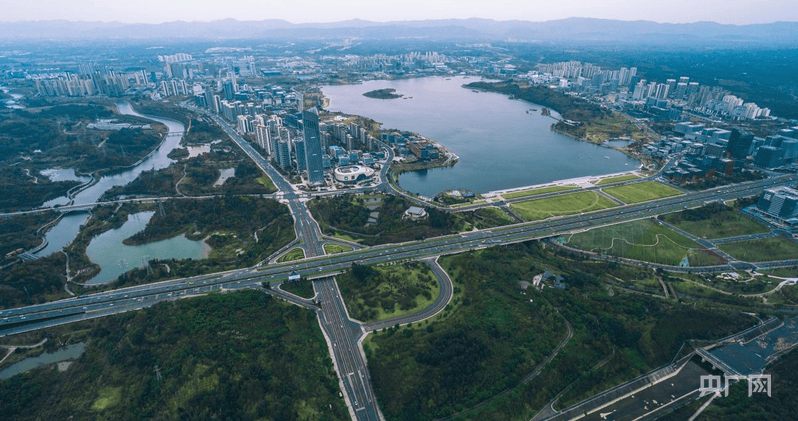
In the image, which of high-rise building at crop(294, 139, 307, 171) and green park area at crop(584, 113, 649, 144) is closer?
high-rise building at crop(294, 139, 307, 171)

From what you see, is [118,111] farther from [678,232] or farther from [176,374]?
[678,232]

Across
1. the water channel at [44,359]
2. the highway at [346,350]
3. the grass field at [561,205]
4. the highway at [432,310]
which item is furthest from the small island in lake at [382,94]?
the water channel at [44,359]

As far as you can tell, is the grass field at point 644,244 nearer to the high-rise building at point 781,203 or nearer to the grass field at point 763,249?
the grass field at point 763,249

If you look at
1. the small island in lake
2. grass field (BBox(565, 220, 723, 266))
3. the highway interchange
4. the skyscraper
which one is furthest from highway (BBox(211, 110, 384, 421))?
the small island in lake

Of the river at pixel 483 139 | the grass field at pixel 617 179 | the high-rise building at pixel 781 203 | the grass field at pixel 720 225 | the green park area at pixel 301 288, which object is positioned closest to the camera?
the green park area at pixel 301 288

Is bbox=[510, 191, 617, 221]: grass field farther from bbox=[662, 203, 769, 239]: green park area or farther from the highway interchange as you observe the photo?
bbox=[662, 203, 769, 239]: green park area
